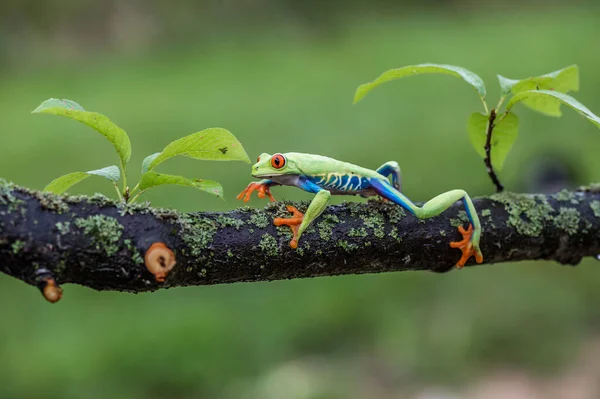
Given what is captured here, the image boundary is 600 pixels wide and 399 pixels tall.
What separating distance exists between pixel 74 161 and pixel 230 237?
17.8 feet

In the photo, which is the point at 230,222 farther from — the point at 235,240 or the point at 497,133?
the point at 497,133

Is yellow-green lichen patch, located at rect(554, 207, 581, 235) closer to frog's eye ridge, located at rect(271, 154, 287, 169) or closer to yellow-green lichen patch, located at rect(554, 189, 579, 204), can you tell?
yellow-green lichen patch, located at rect(554, 189, 579, 204)

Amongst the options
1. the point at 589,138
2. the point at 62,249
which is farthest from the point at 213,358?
the point at 589,138

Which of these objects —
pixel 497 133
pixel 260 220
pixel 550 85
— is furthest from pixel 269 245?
pixel 550 85

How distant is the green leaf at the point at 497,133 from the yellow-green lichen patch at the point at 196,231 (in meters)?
0.91

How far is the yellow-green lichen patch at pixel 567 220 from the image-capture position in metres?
1.85

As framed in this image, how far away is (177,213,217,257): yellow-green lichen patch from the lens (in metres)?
1.34

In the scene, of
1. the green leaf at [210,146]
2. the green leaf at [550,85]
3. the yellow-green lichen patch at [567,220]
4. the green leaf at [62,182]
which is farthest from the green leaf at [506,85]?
the green leaf at [62,182]

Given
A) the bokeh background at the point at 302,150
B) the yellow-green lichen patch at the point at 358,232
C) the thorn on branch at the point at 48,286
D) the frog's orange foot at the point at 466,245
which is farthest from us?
the bokeh background at the point at 302,150

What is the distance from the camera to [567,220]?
6.11 ft

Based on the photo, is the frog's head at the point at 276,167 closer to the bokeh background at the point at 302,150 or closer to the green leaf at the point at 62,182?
the green leaf at the point at 62,182

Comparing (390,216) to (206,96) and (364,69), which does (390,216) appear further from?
(364,69)

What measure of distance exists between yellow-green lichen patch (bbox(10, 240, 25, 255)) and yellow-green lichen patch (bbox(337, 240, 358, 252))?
0.69m

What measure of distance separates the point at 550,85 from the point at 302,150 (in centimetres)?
447
